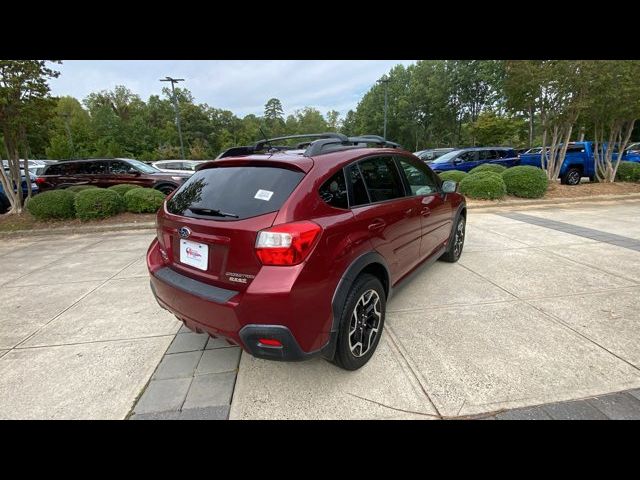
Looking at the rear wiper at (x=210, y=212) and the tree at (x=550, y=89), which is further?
the tree at (x=550, y=89)

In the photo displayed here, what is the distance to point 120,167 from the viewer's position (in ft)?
31.5

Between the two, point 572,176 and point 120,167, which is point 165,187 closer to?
point 120,167

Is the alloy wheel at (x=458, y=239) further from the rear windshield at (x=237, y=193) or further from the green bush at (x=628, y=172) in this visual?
the green bush at (x=628, y=172)

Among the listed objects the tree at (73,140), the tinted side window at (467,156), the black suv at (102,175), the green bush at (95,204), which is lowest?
the green bush at (95,204)

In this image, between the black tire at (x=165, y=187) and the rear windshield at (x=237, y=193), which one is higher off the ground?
the rear windshield at (x=237, y=193)

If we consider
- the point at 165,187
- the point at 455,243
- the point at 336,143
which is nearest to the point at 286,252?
the point at 336,143

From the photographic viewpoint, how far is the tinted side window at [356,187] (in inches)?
91.6

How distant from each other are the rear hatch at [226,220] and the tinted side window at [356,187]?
0.45 m

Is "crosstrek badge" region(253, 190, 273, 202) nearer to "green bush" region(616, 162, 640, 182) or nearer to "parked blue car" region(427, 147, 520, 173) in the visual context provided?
"parked blue car" region(427, 147, 520, 173)

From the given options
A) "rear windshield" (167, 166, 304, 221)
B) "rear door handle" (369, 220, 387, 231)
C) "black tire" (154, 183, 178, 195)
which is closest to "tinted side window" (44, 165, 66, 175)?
"black tire" (154, 183, 178, 195)

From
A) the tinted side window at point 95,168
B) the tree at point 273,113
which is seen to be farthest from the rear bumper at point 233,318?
the tree at point 273,113

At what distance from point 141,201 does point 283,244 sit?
728 cm

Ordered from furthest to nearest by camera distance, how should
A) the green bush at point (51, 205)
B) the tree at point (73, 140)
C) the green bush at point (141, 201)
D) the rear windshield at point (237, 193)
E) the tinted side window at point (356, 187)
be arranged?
the tree at point (73, 140) < the green bush at point (141, 201) < the green bush at point (51, 205) < the tinted side window at point (356, 187) < the rear windshield at point (237, 193)

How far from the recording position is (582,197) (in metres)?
9.08
